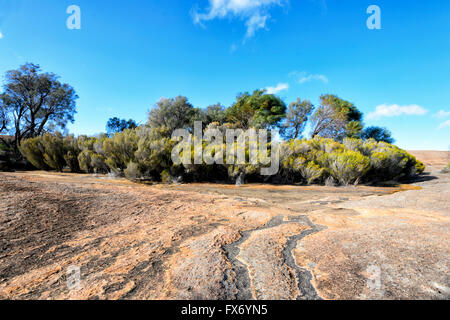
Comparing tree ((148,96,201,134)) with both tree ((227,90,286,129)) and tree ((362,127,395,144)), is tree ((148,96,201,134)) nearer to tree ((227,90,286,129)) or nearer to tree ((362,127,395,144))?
tree ((227,90,286,129))

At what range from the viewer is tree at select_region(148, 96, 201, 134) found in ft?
75.6

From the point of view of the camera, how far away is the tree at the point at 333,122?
72.8ft

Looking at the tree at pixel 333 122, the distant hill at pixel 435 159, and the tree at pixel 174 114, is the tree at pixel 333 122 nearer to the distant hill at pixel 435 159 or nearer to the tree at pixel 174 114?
the distant hill at pixel 435 159

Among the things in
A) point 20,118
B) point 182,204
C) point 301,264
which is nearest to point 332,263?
point 301,264

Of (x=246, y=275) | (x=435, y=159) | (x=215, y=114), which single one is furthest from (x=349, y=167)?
(x=435, y=159)

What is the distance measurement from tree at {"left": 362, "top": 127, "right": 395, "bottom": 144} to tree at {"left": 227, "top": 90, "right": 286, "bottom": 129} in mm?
10690

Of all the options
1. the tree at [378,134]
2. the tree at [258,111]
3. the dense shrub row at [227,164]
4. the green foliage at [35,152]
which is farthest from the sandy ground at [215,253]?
the tree at [378,134]

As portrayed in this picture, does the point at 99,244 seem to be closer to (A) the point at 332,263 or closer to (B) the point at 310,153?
(A) the point at 332,263

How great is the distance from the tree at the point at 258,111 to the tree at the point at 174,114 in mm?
4448

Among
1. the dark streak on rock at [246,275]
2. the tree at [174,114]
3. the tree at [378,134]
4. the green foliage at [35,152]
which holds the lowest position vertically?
the dark streak on rock at [246,275]

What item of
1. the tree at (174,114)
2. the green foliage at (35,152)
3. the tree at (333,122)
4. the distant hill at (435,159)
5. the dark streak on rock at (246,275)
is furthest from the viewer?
the tree at (174,114)

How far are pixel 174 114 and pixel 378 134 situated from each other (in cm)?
2456

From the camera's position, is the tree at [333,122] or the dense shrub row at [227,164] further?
the tree at [333,122]

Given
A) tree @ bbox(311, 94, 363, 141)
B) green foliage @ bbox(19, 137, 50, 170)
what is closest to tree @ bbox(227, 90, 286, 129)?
tree @ bbox(311, 94, 363, 141)
